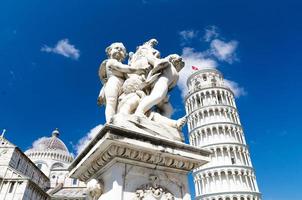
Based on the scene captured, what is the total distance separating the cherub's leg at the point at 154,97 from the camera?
329 centimetres

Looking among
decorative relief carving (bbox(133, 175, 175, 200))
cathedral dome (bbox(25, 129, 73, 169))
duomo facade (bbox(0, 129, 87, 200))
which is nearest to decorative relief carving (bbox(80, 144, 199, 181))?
decorative relief carving (bbox(133, 175, 175, 200))

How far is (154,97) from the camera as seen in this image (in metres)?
3.39

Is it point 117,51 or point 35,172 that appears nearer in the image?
point 117,51

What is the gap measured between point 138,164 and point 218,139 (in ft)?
172

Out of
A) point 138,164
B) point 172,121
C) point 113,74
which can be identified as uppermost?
point 113,74

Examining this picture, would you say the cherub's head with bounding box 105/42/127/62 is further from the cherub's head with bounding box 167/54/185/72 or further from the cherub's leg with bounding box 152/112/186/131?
the cherub's leg with bounding box 152/112/186/131

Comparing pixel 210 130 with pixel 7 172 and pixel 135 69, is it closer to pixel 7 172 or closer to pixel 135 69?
pixel 7 172

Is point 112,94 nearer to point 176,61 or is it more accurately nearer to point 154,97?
point 154,97

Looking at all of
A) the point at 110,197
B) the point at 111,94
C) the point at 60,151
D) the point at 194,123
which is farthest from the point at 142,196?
the point at 60,151

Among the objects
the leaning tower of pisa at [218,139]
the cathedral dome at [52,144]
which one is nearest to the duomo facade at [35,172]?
the cathedral dome at [52,144]

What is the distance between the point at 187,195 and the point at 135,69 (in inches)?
76.2

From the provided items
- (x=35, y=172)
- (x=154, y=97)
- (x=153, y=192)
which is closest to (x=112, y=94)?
(x=154, y=97)

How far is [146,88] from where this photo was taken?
144 inches

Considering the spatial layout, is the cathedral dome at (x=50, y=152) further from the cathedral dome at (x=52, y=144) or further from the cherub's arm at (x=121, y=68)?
the cherub's arm at (x=121, y=68)
